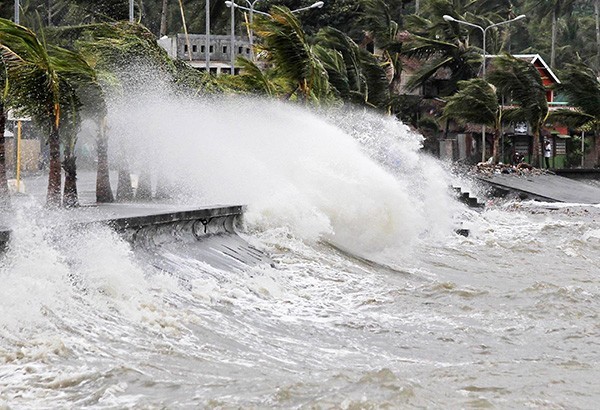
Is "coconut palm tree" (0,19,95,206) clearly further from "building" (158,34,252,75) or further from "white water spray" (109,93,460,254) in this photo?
"building" (158,34,252,75)

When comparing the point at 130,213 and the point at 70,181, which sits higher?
the point at 70,181

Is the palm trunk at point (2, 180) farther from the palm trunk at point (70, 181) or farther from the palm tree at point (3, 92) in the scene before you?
the palm trunk at point (70, 181)

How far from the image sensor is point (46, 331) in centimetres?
899

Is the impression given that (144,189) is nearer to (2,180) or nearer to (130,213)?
(2,180)

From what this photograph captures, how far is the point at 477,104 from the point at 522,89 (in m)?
3.53

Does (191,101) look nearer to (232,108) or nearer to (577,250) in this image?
(232,108)

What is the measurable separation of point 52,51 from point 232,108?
34.2 feet

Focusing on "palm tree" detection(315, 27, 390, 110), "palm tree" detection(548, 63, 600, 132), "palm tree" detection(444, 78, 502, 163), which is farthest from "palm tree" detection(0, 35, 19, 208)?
"palm tree" detection(548, 63, 600, 132)

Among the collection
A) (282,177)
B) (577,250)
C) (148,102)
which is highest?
(148,102)

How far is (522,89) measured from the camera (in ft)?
170

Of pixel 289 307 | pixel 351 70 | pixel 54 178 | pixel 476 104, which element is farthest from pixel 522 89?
pixel 289 307

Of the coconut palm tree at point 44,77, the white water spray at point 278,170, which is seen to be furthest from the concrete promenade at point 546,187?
the coconut palm tree at point 44,77

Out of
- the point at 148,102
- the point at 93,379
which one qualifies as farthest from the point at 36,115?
the point at 93,379

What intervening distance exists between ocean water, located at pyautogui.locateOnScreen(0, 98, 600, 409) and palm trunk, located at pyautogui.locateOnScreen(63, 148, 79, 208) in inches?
68.2
